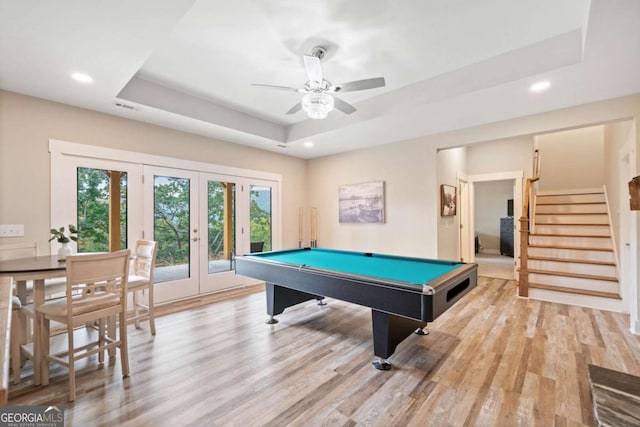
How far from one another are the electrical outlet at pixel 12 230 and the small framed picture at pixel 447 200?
18.3 ft

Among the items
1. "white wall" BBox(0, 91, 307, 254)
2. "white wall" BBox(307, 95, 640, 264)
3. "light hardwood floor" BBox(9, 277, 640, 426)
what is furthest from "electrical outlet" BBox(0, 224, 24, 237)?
"white wall" BBox(307, 95, 640, 264)

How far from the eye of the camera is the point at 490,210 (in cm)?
920

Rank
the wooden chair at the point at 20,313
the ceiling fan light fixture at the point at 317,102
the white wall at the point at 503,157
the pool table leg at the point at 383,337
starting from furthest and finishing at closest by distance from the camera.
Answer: the white wall at the point at 503,157 < the ceiling fan light fixture at the point at 317,102 < the pool table leg at the point at 383,337 < the wooden chair at the point at 20,313

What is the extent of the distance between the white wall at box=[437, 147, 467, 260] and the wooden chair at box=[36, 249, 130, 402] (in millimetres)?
4294

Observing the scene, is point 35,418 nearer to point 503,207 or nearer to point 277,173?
point 277,173

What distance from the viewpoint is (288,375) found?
2.22 m

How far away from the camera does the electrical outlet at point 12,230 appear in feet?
9.30

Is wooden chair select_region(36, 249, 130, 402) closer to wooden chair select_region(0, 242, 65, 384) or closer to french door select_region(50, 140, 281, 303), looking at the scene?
wooden chair select_region(0, 242, 65, 384)

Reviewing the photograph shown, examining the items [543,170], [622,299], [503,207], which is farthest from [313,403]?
[503,207]

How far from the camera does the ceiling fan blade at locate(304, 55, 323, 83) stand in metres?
2.20

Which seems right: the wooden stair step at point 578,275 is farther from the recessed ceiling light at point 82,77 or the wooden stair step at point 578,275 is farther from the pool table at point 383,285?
the recessed ceiling light at point 82,77

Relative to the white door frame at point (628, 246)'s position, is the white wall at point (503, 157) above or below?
above

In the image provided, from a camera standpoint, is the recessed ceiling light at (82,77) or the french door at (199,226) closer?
the recessed ceiling light at (82,77)

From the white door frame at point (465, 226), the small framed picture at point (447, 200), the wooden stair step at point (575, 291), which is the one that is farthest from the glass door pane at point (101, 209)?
the white door frame at point (465, 226)
